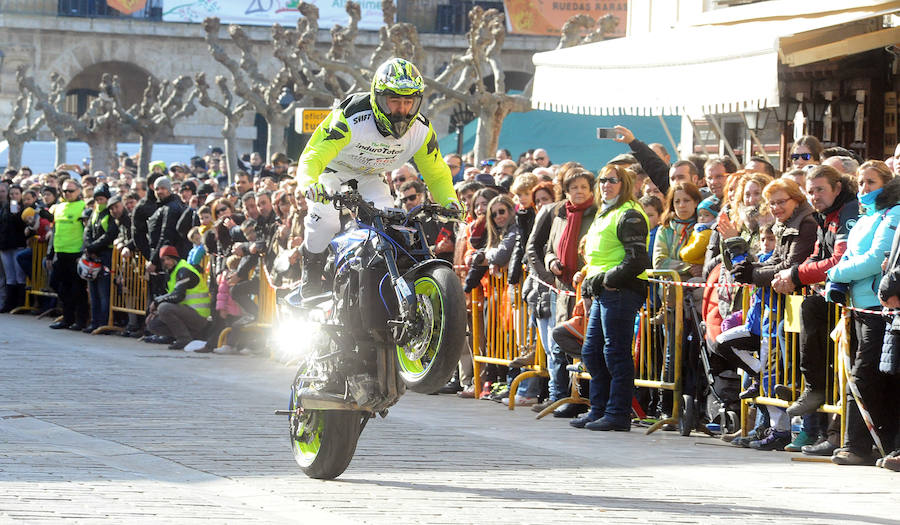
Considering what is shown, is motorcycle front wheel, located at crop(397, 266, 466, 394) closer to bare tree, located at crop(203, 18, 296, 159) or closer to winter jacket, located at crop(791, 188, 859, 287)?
winter jacket, located at crop(791, 188, 859, 287)

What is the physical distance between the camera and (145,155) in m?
38.4

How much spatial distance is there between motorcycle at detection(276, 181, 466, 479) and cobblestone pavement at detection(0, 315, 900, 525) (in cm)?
33

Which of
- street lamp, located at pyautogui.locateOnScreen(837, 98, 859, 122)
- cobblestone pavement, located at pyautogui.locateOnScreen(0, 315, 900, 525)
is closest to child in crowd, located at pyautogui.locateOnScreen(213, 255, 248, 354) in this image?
cobblestone pavement, located at pyautogui.locateOnScreen(0, 315, 900, 525)

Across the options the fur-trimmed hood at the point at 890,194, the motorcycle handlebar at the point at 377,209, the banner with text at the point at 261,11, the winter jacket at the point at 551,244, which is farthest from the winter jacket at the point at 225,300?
the banner with text at the point at 261,11

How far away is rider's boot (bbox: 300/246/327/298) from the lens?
9.11 metres

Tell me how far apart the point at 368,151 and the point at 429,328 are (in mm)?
1379

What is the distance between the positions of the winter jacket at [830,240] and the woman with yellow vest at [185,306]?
903 cm

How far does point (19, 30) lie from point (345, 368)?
40.4 meters

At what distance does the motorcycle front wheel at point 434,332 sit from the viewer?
7.73 metres

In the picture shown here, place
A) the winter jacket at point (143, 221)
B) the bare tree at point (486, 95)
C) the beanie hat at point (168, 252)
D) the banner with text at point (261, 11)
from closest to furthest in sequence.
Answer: the beanie hat at point (168, 252), the winter jacket at point (143, 221), the bare tree at point (486, 95), the banner with text at point (261, 11)

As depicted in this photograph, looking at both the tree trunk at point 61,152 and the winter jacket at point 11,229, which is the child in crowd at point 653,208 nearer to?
the winter jacket at point 11,229

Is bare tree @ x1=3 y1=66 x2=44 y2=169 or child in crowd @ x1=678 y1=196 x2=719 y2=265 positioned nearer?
child in crowd @ x1=678 y1=196 x2=719 y2=265

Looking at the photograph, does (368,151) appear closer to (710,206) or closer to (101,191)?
(710,206)

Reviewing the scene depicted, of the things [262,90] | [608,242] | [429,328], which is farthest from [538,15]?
[429,328]
